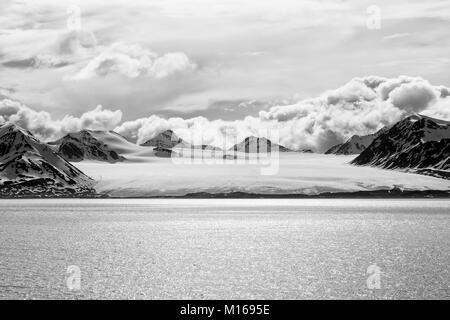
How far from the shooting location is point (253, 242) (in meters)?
130

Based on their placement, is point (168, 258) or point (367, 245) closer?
point (168, 258)

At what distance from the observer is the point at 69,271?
264ft

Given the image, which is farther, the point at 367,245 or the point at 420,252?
the point at 367,245

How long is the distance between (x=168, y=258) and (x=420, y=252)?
4574cm

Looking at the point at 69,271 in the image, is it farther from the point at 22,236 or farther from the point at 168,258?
the point at 22,236

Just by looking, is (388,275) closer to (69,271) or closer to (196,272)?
(196,272)
